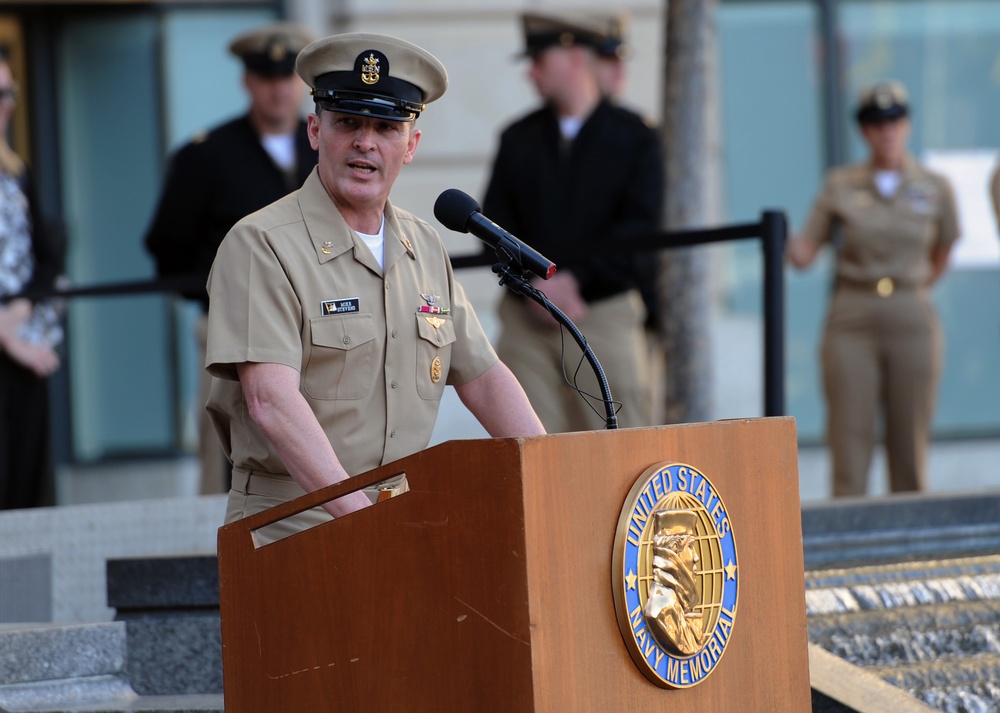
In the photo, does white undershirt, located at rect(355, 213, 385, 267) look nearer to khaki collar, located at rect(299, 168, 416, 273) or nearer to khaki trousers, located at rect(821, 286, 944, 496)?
khaki collar, located at rect(299, 168, 416, 273)

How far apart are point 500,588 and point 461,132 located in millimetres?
6893

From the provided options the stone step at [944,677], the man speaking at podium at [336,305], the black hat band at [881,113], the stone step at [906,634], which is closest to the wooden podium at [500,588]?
the man speaking at podium at [336,305]

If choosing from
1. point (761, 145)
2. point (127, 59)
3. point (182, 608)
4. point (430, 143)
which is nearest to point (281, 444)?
point (182, 608)

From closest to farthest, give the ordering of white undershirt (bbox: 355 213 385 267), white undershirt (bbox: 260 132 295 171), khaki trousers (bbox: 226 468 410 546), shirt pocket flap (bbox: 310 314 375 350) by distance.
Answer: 1. khaki trousers (bbox: 226 468 410 546)
2. shirt pocket flap (bbox: 310 314 375 350)
3. white undershirt (bbox: 355 213 385 267)
4. white undershirt (bbox: 260 132 295 171)

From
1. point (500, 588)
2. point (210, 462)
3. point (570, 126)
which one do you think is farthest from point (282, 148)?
point (500, 588)

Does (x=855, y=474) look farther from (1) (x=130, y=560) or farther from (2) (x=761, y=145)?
(1) (x=130, y=560)

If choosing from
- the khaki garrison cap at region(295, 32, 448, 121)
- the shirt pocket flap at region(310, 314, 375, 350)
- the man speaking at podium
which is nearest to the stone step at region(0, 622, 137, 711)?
the man speaking at podium

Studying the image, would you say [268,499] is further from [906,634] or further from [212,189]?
[212,189]

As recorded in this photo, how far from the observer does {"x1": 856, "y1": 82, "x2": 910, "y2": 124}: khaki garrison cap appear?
7.89 meters

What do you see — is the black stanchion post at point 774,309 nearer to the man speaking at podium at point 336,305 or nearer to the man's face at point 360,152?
the man speaking at podium at point 336,305

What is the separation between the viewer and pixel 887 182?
8023 millimetres

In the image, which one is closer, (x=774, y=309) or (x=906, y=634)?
(x=906, y=634)

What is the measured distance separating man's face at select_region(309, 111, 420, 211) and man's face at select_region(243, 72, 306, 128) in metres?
3.23

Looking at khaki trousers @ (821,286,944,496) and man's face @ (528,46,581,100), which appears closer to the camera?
man's face @ (528,46,581,100)
